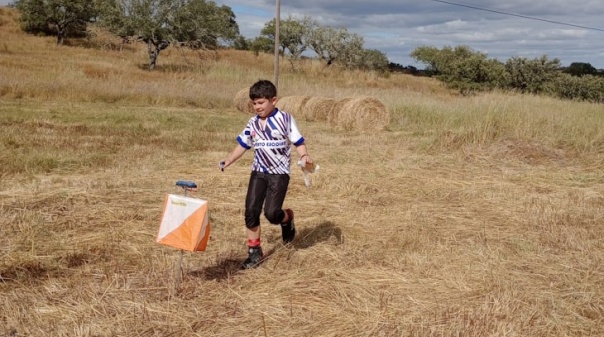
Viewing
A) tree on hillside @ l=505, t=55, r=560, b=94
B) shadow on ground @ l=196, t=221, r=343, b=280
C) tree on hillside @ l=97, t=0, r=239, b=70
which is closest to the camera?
shadow on ground @ l=196, t=221, r=343, b=280

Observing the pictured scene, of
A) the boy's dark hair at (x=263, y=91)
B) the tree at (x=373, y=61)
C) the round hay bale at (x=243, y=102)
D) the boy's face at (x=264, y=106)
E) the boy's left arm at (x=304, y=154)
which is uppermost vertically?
the tree at (x=373, y=61)

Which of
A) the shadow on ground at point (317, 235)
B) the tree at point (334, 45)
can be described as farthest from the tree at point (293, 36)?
the shadow on ground at point (317, 235)

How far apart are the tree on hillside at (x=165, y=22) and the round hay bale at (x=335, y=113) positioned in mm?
20135

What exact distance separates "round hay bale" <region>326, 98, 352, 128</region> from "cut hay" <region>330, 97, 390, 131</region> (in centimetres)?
28

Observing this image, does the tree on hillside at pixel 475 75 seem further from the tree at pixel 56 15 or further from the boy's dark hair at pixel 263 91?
the boy's dark hair at pixel 263 91

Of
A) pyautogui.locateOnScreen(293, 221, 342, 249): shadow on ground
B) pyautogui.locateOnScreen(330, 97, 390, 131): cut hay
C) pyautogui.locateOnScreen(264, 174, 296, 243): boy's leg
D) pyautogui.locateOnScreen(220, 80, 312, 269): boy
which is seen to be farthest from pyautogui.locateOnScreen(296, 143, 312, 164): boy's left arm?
pyautogui.locateOnScreen(330, 97, 390, 131): cut hay

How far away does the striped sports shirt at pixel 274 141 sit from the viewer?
4910 mm

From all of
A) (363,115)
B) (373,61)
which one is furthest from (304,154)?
(373,61)

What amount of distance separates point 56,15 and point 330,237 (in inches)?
1768

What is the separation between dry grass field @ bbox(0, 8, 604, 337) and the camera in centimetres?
388

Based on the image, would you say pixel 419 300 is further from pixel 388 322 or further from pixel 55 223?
pixel 55 223

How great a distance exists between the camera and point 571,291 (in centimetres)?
451

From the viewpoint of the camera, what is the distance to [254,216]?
484cm

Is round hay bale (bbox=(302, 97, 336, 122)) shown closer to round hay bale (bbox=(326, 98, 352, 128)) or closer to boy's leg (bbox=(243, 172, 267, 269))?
round hay bale (bbox=(326, 98, 352, 128))
